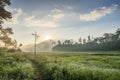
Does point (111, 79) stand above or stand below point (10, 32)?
below

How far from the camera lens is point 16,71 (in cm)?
2041

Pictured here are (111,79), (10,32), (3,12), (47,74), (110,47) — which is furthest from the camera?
(110,47)

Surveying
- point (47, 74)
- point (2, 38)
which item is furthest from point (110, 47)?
point (47, 74)

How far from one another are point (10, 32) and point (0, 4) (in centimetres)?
814

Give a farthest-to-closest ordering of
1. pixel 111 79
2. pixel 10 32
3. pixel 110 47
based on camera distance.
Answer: pixel 110 47 → pixel 10 32 → pixel 111 79

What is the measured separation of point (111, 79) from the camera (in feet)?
59.2

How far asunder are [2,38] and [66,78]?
2924 centimetres

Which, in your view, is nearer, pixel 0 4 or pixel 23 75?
pixel 23 75

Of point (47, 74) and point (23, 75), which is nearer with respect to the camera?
point (23, 75)

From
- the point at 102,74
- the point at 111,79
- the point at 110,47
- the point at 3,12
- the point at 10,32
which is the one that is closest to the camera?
the point at 111,79

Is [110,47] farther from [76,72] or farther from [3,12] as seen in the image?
[76,72]

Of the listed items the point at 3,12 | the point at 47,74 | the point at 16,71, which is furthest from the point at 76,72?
the point at 3,12

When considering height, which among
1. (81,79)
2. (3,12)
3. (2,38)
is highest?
(3,12)

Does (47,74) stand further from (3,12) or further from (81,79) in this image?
(3,12)
